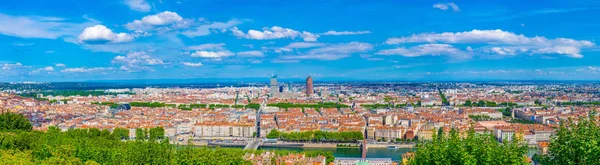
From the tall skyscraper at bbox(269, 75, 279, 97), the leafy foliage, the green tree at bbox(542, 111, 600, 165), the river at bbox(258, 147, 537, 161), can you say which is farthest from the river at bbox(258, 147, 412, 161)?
the tall skyscraper at bbox(269, 75, 279, 97)

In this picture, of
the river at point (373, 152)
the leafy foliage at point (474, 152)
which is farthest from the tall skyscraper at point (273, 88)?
the leafy foliage at point (474, 152)

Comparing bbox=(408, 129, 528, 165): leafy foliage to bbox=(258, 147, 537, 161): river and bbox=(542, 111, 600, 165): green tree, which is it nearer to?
bbox=(542, 111, 600, 165): green tree

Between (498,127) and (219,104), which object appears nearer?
(498,127)

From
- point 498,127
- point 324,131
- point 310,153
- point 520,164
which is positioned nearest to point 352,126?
point 324,131

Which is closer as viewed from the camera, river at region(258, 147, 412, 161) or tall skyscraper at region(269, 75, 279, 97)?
river at region(258, 147, 412, 161)

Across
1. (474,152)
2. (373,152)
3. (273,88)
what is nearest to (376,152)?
(373,152)

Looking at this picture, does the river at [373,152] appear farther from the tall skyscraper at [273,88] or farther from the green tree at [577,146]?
the tall skyscraper at [273,88]

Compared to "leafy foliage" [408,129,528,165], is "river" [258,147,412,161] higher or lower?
lower

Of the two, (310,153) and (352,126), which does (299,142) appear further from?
(310,153)

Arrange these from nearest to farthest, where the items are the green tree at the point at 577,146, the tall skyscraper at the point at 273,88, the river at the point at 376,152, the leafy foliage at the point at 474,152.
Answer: the green tree at the point at 577,146
the leafy foliage at the point at 474,152
the river at the point at 376,152
the tall skyscraper at the point at 273,88

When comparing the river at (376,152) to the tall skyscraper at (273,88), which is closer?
the river at (376,152)

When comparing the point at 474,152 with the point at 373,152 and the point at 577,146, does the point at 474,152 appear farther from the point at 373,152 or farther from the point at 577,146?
the point at 373,152
